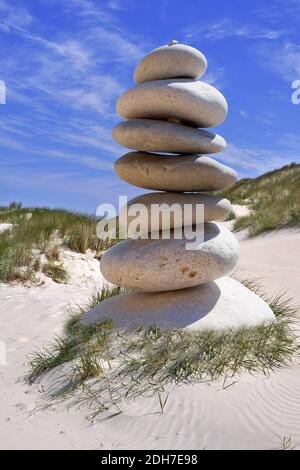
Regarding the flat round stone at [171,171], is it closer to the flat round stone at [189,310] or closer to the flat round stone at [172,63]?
the flat round stone at [172,63]

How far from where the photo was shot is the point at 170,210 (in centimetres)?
557

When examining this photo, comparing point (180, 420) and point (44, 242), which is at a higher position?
point (44, 242)

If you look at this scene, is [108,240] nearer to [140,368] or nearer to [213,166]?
[213,166]

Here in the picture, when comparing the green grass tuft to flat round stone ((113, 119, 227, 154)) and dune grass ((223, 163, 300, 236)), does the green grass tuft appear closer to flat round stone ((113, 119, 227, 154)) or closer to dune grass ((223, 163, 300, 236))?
flat round stone ((113, 119, 227, 154))

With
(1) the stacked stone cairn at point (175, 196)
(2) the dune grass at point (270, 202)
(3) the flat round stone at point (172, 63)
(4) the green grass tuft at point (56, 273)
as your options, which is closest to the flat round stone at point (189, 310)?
(1) the stacked stone cairn at point (175, 196)

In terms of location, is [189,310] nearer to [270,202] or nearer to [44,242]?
[44,242]

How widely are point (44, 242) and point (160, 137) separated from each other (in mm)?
4982

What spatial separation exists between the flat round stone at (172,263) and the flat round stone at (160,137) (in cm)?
102

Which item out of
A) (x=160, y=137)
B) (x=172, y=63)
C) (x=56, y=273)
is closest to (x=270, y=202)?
(x=56, y=273)

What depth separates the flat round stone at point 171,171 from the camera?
547 centimetres

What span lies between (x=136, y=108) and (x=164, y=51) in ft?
2.45

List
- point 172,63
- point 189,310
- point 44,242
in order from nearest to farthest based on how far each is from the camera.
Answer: point 189,310, point 172,63, point 44,242

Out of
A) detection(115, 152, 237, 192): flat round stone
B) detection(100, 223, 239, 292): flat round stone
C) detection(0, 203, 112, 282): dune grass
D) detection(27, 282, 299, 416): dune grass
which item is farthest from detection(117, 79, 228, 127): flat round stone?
detection(0, 203, 112, 282): dune grass
